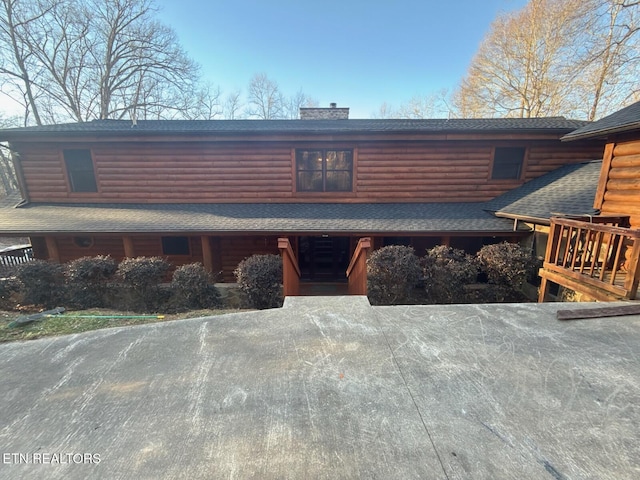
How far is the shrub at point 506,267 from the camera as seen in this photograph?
580 cm

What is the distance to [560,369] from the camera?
1.58 m

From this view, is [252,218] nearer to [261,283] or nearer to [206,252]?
[206,252]

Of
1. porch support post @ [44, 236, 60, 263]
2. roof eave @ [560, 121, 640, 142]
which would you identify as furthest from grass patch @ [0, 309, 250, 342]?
roof eave @ [560, 121, 640, 142]

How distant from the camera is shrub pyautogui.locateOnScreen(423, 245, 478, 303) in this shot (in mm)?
5730

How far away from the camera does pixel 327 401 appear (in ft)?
4.33

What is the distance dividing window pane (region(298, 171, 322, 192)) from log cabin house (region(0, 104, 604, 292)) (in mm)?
32

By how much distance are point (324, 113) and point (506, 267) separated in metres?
8.90

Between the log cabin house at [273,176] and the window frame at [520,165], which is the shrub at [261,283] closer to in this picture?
the log cabin house at [273,176]

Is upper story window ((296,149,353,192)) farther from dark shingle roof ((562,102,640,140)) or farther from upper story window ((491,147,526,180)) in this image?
dark shingle roof ((562,102,640,140))

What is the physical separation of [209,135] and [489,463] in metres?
8.84

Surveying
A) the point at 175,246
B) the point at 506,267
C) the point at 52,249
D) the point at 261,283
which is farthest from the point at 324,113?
the point at 52,249

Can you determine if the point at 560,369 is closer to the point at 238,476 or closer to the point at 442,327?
the point at 442,327

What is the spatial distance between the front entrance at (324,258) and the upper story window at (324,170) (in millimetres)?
1696

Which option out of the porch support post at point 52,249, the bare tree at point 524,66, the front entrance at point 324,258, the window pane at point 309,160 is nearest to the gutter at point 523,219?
the front entrance at point 324,258
